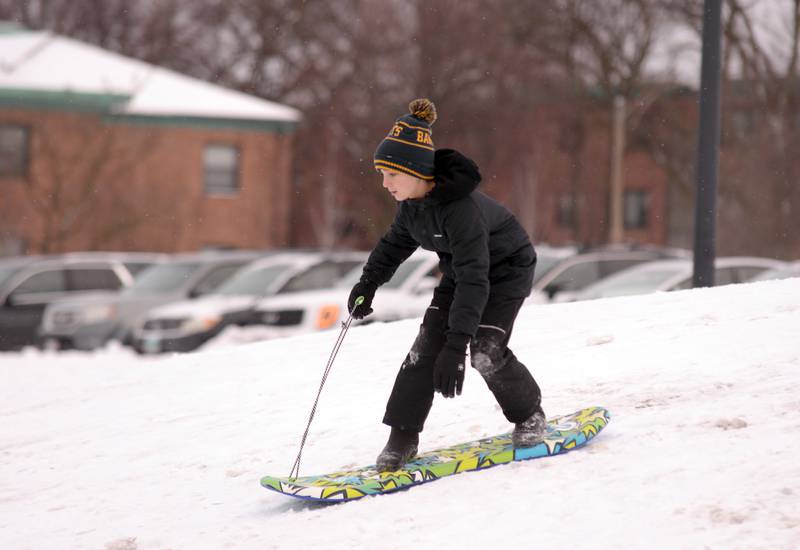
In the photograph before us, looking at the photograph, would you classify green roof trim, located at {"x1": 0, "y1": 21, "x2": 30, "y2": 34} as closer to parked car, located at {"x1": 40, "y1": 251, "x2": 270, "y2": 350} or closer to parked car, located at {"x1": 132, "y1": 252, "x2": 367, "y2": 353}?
parked car, located at {"x1": 40, "y1": 251, "x2": 270, "y2": 350}

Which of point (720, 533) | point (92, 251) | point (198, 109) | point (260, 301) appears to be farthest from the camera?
point (198, 109)

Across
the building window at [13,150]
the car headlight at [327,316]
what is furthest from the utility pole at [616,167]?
the car headlight at [327,316]

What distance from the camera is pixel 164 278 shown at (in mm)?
17297

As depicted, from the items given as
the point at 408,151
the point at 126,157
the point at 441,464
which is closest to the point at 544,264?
the point at 441,464

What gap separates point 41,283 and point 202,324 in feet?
14.4

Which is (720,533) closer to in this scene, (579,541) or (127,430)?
(579,541)

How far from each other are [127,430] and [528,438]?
2.97 meters

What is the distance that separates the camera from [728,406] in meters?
5.36

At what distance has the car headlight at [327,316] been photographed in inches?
523

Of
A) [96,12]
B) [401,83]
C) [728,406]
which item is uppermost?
[96,12]

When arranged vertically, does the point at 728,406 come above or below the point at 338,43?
below

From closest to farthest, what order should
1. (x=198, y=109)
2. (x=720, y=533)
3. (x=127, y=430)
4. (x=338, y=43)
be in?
(x=720, y=533) → (x=127, y=430) → (x=198, y=109) → (x=338, y=43)

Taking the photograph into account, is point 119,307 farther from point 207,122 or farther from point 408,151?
point 207,122

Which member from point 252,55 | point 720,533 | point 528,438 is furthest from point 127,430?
point 252,55
